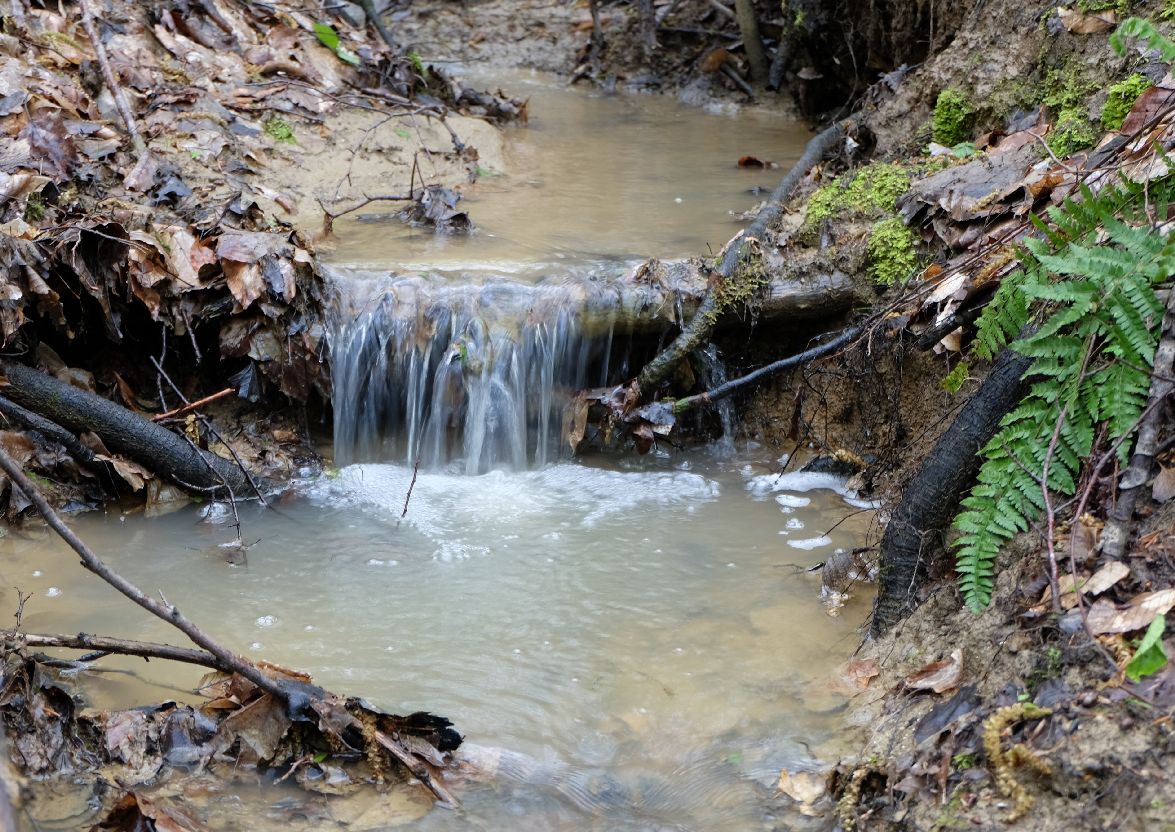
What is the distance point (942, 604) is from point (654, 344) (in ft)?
8.95

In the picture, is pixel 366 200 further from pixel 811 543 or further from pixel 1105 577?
pixel 1105 577

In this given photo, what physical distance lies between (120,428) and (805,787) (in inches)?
145

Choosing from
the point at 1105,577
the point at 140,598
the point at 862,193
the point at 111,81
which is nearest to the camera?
the point at 1105,577

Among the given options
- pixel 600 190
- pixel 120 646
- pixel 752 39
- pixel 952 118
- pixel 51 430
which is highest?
pixel 752 39

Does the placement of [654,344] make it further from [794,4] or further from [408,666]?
[794,4]

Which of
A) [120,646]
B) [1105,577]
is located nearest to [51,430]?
[120,646]

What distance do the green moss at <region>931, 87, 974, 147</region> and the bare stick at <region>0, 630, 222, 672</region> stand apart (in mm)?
4889

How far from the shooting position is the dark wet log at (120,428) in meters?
4.91

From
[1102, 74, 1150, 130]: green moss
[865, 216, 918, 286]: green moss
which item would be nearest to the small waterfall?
[865, 216, 918, 286]: green moss

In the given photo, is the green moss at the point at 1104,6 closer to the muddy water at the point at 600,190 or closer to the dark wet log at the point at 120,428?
the muddy water at the point at 600,190

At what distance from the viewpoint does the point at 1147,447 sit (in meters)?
2.92

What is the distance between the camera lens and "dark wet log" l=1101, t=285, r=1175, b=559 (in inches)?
114

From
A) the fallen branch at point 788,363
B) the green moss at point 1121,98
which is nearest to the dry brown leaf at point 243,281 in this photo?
the fallen branch at point 788,363

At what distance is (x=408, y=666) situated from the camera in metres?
3.94
